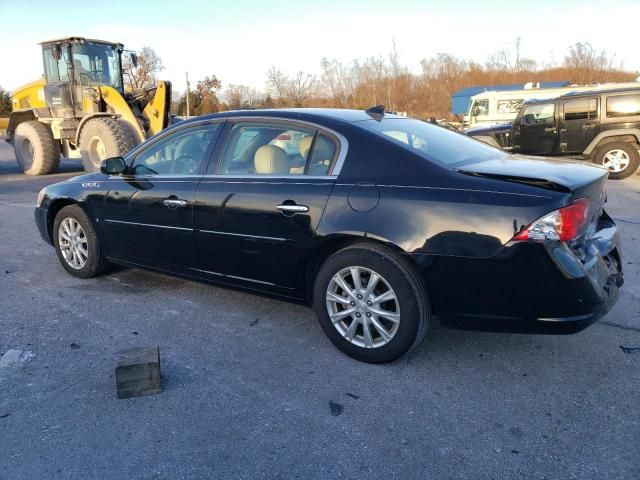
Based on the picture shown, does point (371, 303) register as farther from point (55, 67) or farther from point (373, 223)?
point (55, 67)

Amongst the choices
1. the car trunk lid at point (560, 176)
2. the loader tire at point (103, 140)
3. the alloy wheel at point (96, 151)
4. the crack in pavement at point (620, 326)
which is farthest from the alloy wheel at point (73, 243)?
the alloy wheel at point (96, 151)

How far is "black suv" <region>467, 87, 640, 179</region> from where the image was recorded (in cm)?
1101

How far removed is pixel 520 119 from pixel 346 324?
10586mm

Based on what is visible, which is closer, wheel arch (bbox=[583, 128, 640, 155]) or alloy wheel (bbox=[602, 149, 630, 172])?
wheel arch (bbox=[583, 128, 640, 155])

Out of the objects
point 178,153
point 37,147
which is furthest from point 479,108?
point 178,153

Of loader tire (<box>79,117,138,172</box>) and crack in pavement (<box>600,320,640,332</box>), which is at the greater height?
loader tire (<box>79,117,138,172</box>)

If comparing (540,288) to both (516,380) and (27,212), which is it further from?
(27,212)

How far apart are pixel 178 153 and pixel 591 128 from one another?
9.87m

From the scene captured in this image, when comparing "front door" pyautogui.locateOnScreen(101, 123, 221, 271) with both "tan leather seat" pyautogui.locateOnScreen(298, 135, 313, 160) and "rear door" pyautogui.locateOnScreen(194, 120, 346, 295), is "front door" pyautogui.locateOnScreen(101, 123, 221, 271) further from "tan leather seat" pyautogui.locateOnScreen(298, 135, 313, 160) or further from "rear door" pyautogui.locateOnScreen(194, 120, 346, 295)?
"tan leather seat" pyautogui.locateOnScreen(298, 135, 313, 160)

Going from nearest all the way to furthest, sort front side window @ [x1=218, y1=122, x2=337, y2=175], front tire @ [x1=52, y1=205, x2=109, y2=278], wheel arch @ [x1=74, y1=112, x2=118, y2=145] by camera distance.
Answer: front side window @ [x1=218, y1=122, x2=337, y2=175] < front tire @ [x1=52, y1=205, x2=109, y2=278] < wheel arch @ [x1=74, y1=112, x2=118, y2=145]

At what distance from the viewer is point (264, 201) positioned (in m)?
3.62

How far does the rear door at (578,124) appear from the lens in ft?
37.1

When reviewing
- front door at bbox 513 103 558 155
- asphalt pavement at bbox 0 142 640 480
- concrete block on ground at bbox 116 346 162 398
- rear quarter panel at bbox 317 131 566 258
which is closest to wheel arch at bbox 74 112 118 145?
asphalt pavement at bbox 0 142 640 480

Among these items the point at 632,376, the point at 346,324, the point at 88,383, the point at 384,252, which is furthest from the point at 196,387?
the point at 632,376
